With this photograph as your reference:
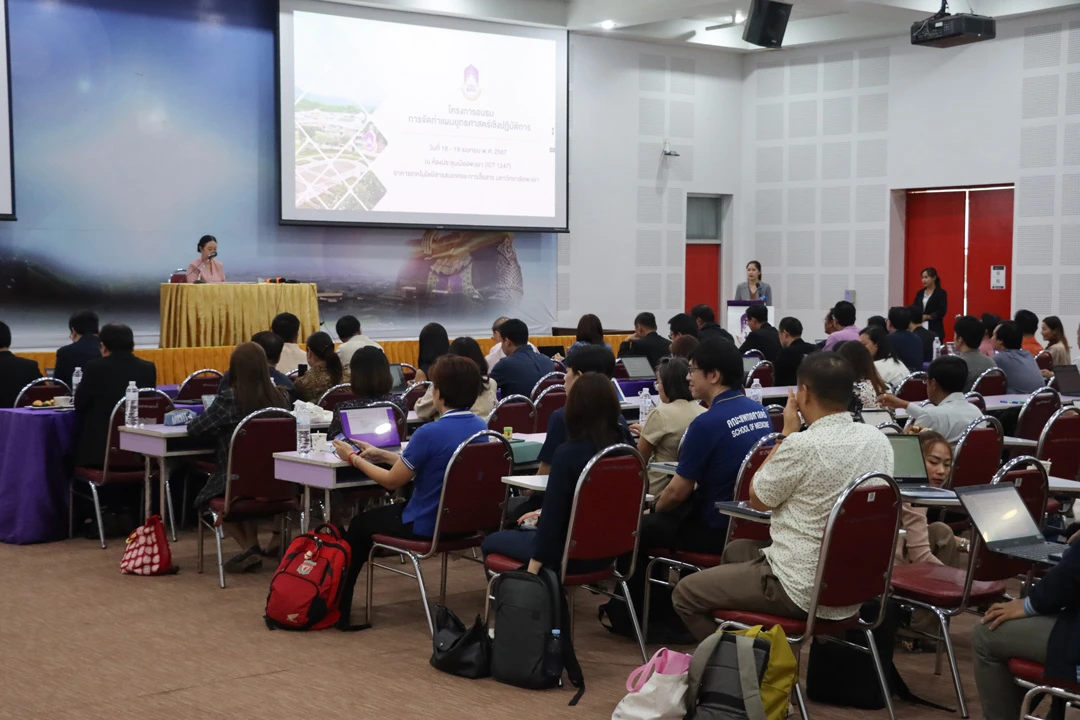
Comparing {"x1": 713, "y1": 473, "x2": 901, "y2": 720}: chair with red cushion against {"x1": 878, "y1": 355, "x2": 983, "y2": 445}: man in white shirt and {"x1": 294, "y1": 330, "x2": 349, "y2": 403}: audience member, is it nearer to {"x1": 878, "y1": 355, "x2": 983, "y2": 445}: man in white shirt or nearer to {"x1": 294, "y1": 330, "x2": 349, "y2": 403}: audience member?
{"x1": 878, "y1": 355, "x2": 983, "y2": 445}: man in white shirt

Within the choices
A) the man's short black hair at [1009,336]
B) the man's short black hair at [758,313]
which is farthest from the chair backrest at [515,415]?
the man's short black hair at [758,313]

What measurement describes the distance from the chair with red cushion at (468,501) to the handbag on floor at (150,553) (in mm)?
1564

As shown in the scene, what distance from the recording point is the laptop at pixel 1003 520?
3.58 meters

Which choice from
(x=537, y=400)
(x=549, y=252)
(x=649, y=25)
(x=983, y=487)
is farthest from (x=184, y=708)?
(x=649, y=25)

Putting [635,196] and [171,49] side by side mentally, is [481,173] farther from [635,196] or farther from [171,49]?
[171,49]

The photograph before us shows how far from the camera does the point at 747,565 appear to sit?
3867mm

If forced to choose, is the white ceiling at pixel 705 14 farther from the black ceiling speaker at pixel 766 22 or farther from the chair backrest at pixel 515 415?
the chair backrest at pixel 515 415

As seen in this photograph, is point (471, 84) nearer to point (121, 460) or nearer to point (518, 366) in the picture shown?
point (518, 366)

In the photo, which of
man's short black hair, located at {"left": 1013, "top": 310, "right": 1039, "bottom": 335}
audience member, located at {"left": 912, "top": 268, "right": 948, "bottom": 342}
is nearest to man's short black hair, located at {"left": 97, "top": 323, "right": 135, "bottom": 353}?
man's short black hair, located at {"left": 1013, "top": 310, "right": 1039, "bottom": 335}

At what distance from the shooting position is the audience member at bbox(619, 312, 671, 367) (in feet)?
31.9

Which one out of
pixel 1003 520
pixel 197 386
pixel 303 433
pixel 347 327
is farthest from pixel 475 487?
pixel 347 327

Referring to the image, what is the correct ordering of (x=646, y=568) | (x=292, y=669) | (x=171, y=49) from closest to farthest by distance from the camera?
1. (x=292, y=669)
2. (x=646, y=568)
3. (x=171, y=49)

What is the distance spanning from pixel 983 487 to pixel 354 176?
34.3 feet

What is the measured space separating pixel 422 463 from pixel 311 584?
2.37 ft
